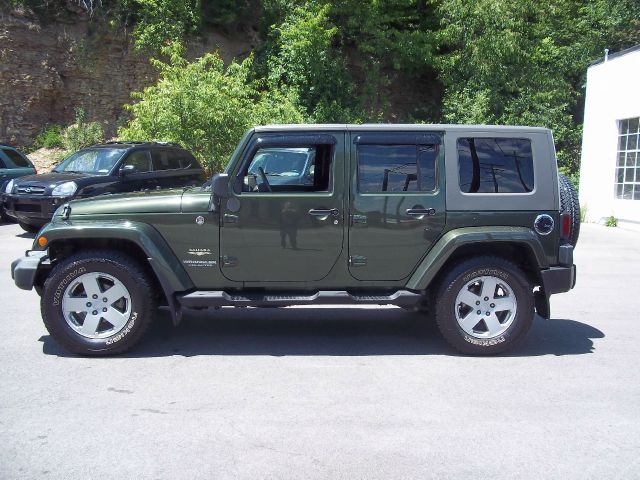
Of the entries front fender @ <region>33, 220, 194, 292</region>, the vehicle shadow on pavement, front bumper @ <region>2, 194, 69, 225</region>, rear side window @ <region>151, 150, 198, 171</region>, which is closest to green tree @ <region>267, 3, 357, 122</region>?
rear side window @ <region>151, 150, 198, 171</region>

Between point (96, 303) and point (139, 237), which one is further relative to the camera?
Answer: point (96, 303)

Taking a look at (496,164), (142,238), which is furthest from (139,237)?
(496,164)

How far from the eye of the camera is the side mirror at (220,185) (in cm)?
541

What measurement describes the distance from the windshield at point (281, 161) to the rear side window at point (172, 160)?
8524mm

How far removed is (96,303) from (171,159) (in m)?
9.08

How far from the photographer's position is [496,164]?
5.71m

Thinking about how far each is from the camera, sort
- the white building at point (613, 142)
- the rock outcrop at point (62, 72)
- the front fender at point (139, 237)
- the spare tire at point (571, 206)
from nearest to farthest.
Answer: the front fender at point (139, 237), the spare tire at point (571, 206), the white building at point (613, 142), the rock outcrop at point (62, 72)

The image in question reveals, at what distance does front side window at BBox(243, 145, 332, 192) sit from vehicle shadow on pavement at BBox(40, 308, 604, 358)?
1.47 meters

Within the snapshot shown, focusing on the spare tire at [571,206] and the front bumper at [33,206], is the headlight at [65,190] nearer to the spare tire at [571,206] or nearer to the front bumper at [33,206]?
the front bumper at [33,206]

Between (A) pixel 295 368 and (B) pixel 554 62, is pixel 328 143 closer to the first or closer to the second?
(A) pixel 295 368

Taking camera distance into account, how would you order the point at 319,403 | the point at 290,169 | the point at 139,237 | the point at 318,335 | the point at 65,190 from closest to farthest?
the point at 319,403
the point at 139,237
the point at 290,169
the point at 318,335
the point at 65,190

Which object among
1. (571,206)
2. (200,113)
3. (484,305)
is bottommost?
(484,305)

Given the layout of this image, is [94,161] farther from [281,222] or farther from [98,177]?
[281,222]

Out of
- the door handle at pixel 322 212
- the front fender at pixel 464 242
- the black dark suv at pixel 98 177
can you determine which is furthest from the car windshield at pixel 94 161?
the front fender at pixel 464 242
